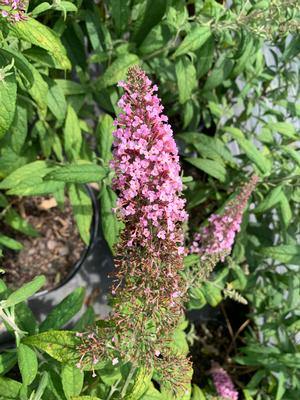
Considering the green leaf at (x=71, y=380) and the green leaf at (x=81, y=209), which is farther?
the green leaf at (x=81, y=209)

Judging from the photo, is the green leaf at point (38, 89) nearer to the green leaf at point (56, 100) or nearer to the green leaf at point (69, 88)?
the green leaf at point (56, 100)

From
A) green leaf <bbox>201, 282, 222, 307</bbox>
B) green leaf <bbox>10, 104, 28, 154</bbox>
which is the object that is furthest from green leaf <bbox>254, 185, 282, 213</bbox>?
green leaf <bbox>10, 104, 28, 154</bbox>

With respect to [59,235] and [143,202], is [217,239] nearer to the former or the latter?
[143,202]

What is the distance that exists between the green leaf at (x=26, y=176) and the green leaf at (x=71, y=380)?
2.40 ft

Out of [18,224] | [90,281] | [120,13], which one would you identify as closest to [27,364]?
[18,224]

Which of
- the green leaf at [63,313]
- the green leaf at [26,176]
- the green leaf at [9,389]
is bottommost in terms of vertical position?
the green leaf at [9,389]

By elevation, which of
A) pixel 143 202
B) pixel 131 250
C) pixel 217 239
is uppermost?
pixel 143 202

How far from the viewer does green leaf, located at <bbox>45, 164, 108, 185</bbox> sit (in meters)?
1.58

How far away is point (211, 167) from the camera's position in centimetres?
219

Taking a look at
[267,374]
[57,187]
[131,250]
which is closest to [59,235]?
[57,187]

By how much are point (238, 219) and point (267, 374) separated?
1082 millimetres

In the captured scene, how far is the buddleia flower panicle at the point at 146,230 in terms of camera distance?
108 centimetres

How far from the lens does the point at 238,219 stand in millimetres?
1704

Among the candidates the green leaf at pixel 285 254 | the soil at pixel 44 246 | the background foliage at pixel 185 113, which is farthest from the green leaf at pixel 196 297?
the soil at pixel 44 246
